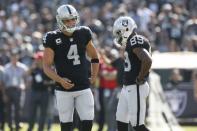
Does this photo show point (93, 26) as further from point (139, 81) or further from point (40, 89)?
point (139, 81)

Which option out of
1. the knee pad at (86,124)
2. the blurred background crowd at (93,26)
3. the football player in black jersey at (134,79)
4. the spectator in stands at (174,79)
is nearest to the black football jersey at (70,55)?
the knee pad at (86,124)

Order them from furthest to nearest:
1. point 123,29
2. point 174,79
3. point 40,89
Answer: point 174,79, point 40,89, point 123,29

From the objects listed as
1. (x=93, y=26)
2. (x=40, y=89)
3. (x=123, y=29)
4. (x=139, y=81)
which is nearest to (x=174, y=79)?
(x=93, y=26)

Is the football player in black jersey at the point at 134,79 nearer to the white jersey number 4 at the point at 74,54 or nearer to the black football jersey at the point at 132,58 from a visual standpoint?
the black football jersey at the point at 132,58

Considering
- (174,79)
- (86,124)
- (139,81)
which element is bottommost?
(86,124)

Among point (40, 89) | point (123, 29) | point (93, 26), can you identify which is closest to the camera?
point (123, 29)

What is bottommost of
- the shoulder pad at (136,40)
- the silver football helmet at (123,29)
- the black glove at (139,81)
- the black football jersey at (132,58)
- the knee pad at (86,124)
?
the knee pad at (86,124)

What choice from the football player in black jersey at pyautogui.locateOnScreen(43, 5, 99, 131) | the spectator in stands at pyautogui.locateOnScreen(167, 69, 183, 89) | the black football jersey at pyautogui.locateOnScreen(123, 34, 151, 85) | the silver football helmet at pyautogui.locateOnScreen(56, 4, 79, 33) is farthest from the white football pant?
the spectator in stands at pyautogui.locateOnScreen(167, 69, 183, 89)

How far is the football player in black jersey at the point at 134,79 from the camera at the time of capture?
10.3m

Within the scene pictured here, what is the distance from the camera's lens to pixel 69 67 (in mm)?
10266

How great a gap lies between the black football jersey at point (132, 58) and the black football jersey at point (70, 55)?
59cm

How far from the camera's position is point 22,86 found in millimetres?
17156

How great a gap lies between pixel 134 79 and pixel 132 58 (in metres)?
0.28

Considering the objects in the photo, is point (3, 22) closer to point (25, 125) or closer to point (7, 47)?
point (7, 47)
